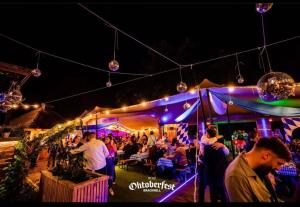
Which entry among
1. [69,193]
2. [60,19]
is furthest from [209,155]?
[60,19]

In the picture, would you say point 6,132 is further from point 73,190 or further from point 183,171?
point 183,171

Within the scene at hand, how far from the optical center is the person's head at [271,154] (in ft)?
4.73

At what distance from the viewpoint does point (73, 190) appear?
2.38 metres

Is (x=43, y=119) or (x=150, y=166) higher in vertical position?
(x=43, y=119)

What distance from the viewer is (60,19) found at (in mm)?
4137

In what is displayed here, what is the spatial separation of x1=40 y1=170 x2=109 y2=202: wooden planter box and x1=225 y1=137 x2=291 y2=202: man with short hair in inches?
82.7

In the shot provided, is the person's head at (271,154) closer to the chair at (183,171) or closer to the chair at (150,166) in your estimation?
the chair at (183,171)

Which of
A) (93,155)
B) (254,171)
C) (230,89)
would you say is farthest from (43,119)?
(254,171)

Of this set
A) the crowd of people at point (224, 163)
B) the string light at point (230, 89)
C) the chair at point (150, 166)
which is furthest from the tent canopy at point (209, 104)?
the chair at point (150, 166)

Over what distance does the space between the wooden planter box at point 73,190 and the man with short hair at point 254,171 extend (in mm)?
2100

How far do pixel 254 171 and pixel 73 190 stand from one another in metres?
2.36

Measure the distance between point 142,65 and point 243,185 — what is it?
13.6 m

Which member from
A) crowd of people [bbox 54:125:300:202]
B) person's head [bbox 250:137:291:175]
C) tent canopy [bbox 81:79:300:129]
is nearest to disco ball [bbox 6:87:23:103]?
crowd of people [bbox 54:125:300:202]

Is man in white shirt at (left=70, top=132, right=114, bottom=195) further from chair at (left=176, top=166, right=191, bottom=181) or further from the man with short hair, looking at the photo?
the man with short hair
